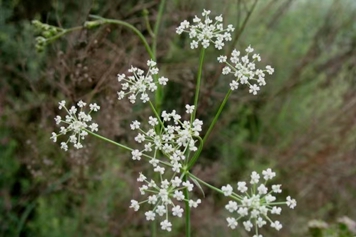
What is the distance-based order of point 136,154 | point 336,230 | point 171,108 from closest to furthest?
point 136,154
point 336,230
point 171,108

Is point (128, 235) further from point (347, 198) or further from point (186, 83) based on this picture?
point (347, 198)

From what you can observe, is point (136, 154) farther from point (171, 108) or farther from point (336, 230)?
point (171, 108)

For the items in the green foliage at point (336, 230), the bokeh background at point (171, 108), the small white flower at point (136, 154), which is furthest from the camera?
the bokeh background at point (171, 108)

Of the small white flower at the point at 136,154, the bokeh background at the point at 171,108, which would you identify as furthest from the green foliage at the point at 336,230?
the small white flower at the point at 136,154

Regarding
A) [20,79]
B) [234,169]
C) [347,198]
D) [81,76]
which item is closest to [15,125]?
[20,79]

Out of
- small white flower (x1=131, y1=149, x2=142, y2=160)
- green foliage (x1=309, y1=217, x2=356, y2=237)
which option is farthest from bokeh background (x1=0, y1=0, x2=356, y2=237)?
small white flower (x1=131, y1=149, x2=142, y2=160)

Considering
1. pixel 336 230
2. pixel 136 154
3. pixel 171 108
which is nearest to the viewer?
pixel 136 154

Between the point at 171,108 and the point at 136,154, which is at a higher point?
the point at 171,108

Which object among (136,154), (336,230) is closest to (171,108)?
(336,230)

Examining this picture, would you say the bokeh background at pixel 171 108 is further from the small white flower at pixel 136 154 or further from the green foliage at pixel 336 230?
the small white flower at pixel 136 154

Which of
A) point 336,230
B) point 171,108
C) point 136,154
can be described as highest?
point 171,108
